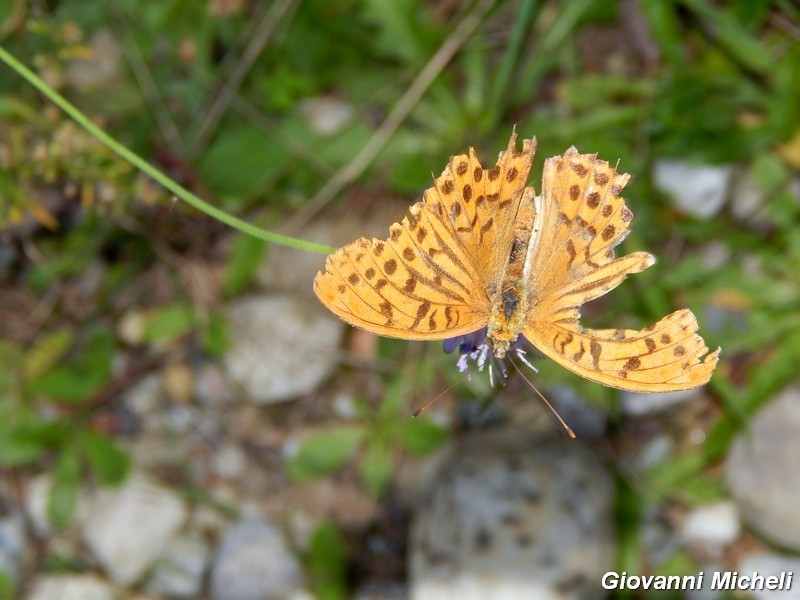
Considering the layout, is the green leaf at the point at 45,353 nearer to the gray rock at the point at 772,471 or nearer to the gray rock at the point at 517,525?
the gray rock at the point at 517,525

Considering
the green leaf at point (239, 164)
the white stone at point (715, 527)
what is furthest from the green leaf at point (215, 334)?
the white stone at point (715, 527)

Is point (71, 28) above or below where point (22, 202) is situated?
above

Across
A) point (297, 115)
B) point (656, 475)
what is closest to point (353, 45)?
point (297, 115)

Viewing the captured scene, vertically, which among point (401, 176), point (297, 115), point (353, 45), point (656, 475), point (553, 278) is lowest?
point (656, 475)

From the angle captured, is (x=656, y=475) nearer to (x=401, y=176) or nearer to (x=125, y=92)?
(x=401, y=176)

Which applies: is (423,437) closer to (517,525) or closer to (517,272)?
(517,525)

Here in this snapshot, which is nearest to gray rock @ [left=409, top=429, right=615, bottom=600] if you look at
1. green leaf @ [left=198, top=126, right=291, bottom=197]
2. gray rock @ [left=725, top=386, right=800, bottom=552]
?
gray rock @ [left=725, top=386, right=800, bottom=552]

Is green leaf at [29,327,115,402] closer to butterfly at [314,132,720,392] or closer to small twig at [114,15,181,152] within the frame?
small twig at [114,15,181,152]
